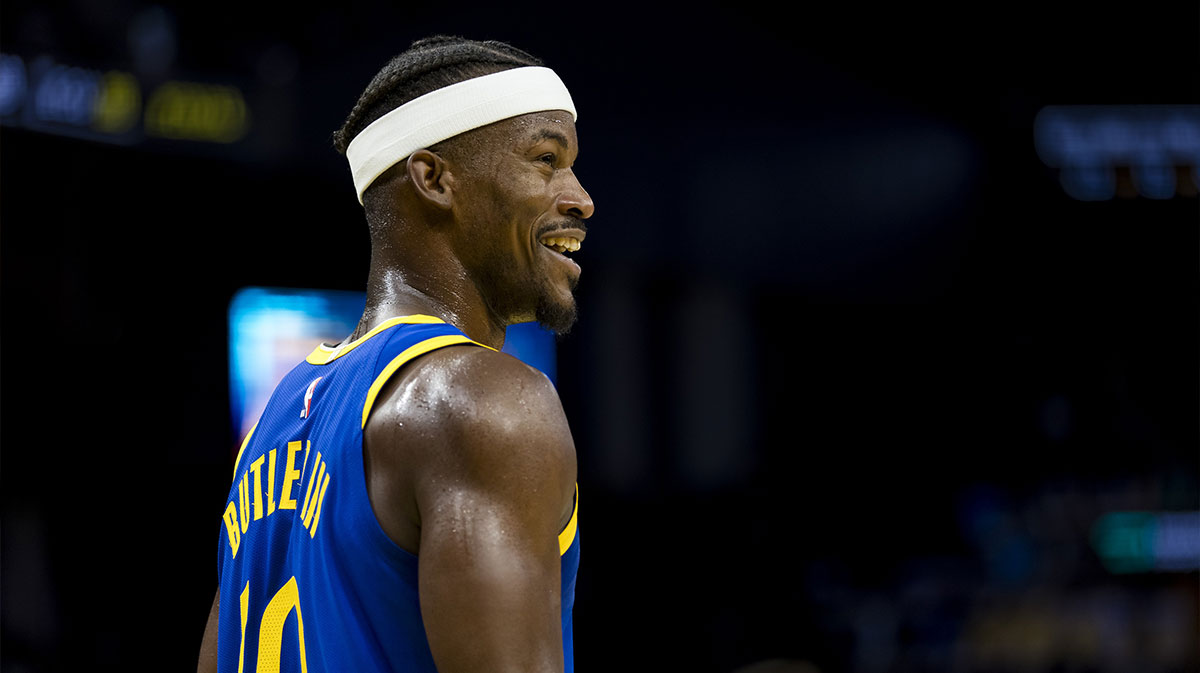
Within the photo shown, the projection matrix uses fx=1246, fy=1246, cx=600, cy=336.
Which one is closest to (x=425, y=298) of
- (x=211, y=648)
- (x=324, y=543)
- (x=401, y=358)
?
(x=401, y=358)

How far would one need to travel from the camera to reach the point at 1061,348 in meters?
6.56

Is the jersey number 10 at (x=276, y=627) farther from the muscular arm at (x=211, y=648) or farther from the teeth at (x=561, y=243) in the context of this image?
the teeth at (x=561, y=243)

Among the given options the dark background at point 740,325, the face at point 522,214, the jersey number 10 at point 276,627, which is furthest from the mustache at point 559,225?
the dark background at point 740,325

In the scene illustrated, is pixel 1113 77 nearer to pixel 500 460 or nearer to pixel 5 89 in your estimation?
pixel 5 89

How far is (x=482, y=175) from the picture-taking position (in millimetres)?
1528

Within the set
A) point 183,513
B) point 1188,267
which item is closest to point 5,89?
point 183,513

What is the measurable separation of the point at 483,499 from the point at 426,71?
662 millimetres

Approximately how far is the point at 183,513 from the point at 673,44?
313cm

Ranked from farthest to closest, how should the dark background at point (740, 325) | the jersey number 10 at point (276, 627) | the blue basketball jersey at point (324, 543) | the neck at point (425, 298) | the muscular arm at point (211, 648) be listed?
the dark background at point (740, 325) < the muscular arm at point (211, 648) < the neck at point (425, 298) < the jersey number 10 at point (276, 627) < the blue basketball jersey at point (324, 543)

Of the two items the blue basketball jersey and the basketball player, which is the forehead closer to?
the basketball player

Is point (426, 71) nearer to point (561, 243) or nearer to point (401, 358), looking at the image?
point (561, 243)

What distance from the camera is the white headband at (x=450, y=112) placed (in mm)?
1537

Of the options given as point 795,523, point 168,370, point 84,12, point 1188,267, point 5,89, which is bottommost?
point 795,523

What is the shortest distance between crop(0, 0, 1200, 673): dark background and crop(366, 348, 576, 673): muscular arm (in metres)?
4.06
